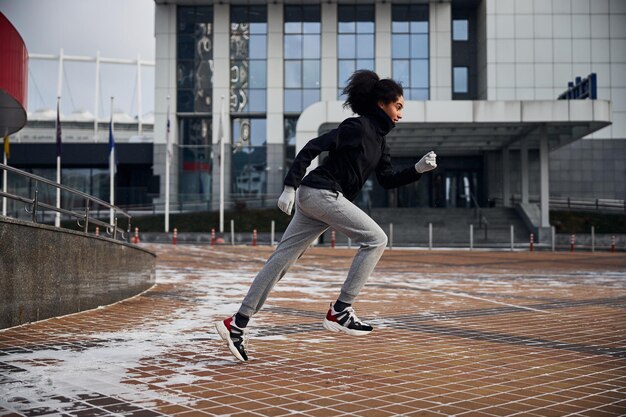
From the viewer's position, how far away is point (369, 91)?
4.71 m

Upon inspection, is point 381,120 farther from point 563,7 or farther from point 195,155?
point 563,7

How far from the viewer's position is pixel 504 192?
4003cm

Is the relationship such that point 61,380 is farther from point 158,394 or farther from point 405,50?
point 405,50

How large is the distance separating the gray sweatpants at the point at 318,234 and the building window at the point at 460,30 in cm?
4367

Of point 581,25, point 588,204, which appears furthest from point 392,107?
point 581,25

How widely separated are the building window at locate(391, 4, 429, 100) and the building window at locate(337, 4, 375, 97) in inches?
58.2

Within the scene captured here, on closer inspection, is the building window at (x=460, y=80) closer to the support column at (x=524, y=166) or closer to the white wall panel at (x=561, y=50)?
the white wall panel at (x=561, y=50)

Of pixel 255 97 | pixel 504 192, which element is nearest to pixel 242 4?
pixel 255 97

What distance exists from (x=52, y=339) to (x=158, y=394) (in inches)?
89.9

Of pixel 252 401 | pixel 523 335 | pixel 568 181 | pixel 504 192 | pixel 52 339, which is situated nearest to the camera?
pixel 252 401

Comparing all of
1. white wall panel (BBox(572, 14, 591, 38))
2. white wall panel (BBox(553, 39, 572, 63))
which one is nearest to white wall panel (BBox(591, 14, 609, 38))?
white wall panel (BBox(572, 14, 591, 38))

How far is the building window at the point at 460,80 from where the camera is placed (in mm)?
45406

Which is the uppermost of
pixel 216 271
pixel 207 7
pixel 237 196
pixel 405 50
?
pixel 207 7

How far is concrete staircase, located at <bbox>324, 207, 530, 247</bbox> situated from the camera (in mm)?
32031
